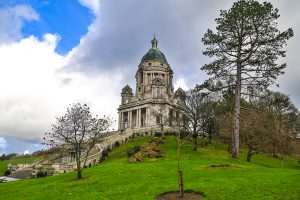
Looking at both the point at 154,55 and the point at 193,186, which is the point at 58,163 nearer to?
the point at 193,186

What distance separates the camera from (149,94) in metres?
90.2

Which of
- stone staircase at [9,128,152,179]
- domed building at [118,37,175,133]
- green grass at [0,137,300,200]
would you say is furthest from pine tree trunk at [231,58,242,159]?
domed building at [118,37,175,133]

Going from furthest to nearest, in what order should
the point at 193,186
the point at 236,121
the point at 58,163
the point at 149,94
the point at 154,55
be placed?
1. the point at 154,55
2. the point at 149,94
3. the point at 58,163
4. the point at 236,121
5. the point at 193,186

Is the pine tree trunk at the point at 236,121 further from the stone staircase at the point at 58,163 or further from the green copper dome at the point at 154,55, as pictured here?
the green copper dome at the point at 154,55

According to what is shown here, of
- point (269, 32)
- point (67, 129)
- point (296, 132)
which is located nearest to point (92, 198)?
point (67, 129)

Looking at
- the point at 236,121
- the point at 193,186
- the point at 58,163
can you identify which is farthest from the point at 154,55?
the point at 193,186

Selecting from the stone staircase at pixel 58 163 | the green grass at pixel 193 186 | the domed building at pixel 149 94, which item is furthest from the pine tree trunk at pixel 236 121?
the domed building at pixel 149 94

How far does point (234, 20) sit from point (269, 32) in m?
4.07

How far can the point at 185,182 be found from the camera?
24.3m

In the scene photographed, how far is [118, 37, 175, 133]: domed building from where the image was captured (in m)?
84.7

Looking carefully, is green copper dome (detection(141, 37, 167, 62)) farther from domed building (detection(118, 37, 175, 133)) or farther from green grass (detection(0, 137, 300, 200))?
green grass (detection(0, 137, 300, 200))

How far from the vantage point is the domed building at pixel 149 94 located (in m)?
A: 84.7

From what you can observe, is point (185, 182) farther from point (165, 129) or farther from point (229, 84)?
point (165, 129)

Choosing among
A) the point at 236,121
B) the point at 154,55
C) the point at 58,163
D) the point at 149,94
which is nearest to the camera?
the point at 236,121
